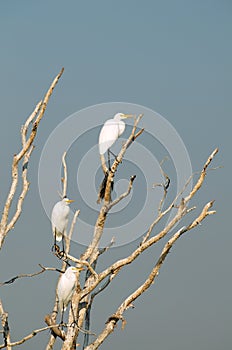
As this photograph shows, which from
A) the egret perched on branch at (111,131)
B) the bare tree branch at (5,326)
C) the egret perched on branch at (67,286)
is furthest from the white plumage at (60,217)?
the bare tree branch at (5,326)

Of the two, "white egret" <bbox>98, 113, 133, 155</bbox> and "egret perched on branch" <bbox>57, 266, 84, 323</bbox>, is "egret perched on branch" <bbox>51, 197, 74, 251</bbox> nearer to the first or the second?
"egret perched on branch" <bbox>57, 266, 84, 323</bbox>

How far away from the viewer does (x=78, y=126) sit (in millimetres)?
4301

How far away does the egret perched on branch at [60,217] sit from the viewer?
4.63 meters

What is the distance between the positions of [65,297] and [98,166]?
0.86 metres

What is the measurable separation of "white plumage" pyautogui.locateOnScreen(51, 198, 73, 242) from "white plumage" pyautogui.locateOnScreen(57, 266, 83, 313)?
1.07 ft

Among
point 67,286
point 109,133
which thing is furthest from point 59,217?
point 109,133

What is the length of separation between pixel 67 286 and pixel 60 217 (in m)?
0.54

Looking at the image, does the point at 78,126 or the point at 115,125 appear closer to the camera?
the point at 78,126

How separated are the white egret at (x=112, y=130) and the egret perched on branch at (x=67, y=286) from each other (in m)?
0.86

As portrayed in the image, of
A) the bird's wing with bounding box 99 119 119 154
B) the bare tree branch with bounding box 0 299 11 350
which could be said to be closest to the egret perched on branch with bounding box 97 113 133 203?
the bird's wing with bounding box 99 119 119 154

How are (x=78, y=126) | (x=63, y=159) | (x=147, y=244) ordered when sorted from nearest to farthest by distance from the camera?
(x=147, y=244)
(x=78, y=126)
(x=63, y=159)

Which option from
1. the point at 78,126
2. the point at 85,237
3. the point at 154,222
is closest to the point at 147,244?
the point at 154,222

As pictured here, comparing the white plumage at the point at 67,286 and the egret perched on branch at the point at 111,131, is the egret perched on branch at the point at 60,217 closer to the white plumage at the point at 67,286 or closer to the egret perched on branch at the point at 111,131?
the white plumage at the point at 67,286

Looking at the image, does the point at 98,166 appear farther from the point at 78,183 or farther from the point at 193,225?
the point at 193,225
